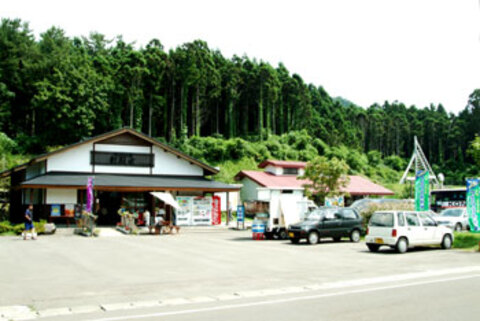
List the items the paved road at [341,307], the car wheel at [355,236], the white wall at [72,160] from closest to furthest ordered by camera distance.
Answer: the paved road at [341,307]
the car wheel at [355,236]
the white wall at [72,160]

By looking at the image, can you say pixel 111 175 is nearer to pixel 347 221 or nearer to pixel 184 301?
pixel 347 221

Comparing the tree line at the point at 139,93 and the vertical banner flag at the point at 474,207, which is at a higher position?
the tree line at the point at 139,93

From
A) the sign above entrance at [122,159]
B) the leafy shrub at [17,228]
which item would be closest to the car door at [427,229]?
the leafy shrub at [17,228]

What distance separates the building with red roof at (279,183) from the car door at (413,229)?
26.1 m

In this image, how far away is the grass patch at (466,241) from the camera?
1977 cm

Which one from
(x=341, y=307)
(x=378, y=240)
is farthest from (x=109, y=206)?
(x=341, y=307)

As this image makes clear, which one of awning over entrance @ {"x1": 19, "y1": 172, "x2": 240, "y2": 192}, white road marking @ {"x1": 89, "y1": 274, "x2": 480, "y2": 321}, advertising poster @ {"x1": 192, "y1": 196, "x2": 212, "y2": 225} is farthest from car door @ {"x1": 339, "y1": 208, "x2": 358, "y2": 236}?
advertising poster @ {"x1": 192, "y1": 196, "x2": 212, "y2": 225}

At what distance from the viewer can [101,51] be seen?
271ft

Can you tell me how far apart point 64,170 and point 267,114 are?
48.5 metres

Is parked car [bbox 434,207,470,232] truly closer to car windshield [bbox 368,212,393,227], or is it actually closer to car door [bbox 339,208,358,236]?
car door [bbox 339,208,358,236]

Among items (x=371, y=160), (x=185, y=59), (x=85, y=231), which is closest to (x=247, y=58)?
(x=185, y=59)

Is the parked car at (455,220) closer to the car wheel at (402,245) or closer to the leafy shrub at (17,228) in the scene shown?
the car wheel at (402,245)

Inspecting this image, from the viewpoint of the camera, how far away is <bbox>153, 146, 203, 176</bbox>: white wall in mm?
36125

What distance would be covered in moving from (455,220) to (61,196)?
25446 millimetres
